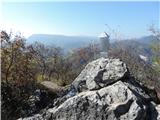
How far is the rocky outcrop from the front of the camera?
7.93 m

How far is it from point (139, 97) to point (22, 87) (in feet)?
22.5

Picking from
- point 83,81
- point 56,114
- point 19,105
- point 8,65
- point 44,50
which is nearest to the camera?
point 56,114

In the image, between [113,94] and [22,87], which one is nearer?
[113,94]

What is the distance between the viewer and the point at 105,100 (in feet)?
26.8

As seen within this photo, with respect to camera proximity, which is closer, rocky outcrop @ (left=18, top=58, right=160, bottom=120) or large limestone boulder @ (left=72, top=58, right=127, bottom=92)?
rocky outcrop @ (left=18, top=58, right=160, bottom=120)

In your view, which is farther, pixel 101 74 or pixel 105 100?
pixel 101 74

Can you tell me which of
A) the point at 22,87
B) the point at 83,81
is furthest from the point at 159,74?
the point at 83,81

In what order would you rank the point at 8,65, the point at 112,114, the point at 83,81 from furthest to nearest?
the point at 8,65
the point at 83,81
the point at 112,114

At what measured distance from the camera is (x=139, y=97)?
27.2ft

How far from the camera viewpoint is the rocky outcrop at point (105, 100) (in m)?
7.93

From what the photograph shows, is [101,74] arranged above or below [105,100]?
above

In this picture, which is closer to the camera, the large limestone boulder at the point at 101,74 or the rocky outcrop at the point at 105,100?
the rocky outcrop at the point at 105,100

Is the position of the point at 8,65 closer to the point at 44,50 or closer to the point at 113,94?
the point at 113,94

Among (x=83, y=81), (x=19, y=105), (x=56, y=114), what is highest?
(x=83, y=81)
